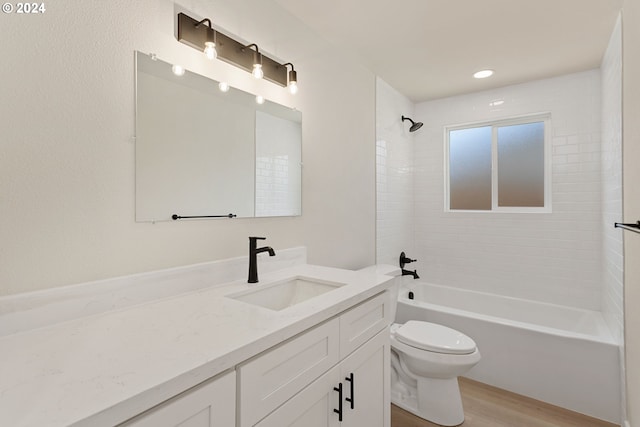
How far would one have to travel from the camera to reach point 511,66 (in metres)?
2.55

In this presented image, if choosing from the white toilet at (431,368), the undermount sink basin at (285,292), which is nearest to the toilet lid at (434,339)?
the white toilet at (431,368)

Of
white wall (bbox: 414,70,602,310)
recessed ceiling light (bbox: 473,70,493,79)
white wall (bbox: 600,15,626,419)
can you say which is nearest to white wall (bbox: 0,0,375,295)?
recessed ceiling light (bbox: 473,70,493,79)

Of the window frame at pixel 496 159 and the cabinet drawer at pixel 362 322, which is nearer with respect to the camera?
Answer: the cabinet drawer at pixel 362 322

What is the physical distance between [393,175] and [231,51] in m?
2.00

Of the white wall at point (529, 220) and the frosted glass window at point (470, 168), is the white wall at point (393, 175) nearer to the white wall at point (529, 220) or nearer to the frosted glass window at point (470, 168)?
the white wall at point (529, 220)

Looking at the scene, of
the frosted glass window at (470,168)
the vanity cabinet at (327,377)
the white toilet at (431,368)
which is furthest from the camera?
the frosted glass window at (470,168)

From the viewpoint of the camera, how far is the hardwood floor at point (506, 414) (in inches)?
76.5

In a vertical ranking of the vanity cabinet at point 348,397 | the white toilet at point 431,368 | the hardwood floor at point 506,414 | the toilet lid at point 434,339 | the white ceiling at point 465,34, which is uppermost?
the white ceiling at point 465,34

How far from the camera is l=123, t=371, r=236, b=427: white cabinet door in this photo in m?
0.63

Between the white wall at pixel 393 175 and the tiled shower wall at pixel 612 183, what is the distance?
154cm

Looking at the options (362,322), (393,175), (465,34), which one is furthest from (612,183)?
(362,322)

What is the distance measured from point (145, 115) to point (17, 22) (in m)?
0.39

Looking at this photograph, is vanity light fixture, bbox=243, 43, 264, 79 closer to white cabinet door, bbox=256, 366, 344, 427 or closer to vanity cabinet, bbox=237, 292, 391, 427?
vanity cabinet, bbox=237, 292, 391, 427

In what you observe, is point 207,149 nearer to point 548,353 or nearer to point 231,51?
point 231,51
